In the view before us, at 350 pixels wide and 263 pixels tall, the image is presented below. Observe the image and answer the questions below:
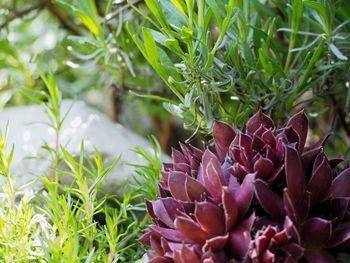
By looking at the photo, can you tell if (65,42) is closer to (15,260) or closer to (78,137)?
(78,137)

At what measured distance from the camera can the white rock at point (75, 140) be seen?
3.02 feet

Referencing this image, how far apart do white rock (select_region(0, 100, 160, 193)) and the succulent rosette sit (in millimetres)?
288

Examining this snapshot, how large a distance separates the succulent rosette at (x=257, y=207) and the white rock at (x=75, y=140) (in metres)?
0.29

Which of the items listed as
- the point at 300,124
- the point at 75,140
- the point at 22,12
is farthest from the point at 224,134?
the point at 22,12

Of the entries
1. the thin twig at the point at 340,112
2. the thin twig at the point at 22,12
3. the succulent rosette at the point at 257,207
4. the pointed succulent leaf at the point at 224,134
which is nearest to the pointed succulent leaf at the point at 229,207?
the succulent rosette at the point at 257,207

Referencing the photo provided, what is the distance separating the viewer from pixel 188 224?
1.75 feet

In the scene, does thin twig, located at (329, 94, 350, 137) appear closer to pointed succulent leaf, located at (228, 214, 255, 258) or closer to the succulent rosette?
the succulent rosette

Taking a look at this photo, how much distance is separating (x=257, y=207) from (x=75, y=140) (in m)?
0.49

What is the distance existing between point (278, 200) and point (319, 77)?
12.1 inches

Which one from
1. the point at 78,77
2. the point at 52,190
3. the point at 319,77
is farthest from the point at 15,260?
the point at 78,77

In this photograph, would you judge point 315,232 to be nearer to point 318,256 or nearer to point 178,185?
point 318,256

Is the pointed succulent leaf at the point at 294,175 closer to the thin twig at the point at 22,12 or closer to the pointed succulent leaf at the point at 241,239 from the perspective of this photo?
the pointed succulent leaf at the point at 241,239

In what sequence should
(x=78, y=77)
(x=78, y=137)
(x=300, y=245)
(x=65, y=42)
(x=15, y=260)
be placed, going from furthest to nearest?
(x=78, y=77)
(x=65, y=42)
(x=78, y=137)
(x=15, y=260)
(x=300, y=245)

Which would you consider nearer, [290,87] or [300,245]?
[300,245]
